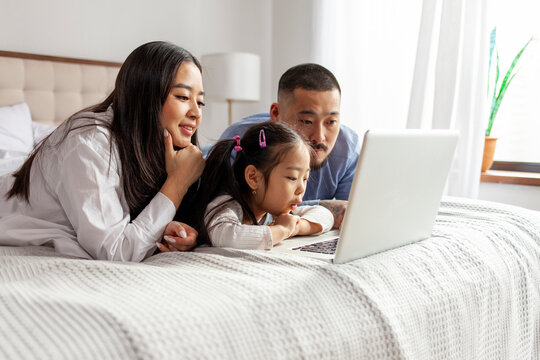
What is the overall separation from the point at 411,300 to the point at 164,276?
43cm

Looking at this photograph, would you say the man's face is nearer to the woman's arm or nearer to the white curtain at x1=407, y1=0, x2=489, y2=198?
the woman's arm

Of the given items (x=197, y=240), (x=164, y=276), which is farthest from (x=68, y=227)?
(x=164, y=276)

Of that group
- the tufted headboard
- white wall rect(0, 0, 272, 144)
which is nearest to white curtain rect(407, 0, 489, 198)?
white wall rect(0, 0, 272, 144)

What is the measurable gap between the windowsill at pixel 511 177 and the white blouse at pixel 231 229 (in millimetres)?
2018

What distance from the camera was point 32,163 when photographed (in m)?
1.23

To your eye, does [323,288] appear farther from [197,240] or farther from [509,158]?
[509,158]

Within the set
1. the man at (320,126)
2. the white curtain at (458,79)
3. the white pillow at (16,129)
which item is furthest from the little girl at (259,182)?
the white curtain at (458,79)

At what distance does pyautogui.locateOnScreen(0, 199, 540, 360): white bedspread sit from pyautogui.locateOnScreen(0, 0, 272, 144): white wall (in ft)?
6.89

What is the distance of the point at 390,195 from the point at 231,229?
34 cm

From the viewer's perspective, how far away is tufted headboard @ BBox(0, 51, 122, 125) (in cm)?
263

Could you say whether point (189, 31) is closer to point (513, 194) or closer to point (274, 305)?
point (513, 194)

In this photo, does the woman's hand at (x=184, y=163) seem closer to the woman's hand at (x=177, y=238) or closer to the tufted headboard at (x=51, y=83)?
the woman's hand at (x=177, y=238)

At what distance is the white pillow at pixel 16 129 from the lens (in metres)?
2.24

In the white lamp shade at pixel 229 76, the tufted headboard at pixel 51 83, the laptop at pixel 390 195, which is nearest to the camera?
the laptop at pixel 390 195
